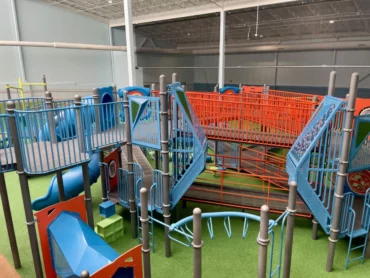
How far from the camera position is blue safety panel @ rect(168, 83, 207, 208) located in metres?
4.37

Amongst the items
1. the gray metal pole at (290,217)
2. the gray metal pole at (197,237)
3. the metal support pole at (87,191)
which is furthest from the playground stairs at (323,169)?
the metal support pole at (87,191)

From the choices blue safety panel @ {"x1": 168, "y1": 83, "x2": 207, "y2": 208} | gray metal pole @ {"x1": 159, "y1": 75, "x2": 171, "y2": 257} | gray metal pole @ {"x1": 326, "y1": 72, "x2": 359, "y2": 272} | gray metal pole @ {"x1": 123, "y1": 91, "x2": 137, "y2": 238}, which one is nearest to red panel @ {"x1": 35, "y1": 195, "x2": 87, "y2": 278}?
gray metal pole @ {"x1": 123, "y1": 91, "x2": 137, "y2": 238}

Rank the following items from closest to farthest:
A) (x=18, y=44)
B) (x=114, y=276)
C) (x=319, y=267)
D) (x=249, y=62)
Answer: (x=114, y=276) < (x=319, y=267) < (x=18, y=44) < (x=249, y=62)

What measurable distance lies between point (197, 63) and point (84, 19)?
9172 millimetres

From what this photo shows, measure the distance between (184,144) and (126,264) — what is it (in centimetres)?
221

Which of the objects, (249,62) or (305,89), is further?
(249,62)

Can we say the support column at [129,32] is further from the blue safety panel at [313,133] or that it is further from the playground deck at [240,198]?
the blue safety panel at [313,133]

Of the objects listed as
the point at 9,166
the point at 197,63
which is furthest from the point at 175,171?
the point at 197,63

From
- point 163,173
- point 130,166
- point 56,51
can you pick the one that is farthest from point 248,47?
point 163,173

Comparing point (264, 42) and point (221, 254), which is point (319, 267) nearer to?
point (221, 254)

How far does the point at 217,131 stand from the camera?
217 inches

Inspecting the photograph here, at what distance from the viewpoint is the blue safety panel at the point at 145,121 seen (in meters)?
4.40

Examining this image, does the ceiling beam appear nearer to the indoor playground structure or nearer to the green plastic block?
the indoor playground structure

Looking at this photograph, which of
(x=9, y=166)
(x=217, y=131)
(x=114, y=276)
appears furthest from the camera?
(x=217, y=131)
